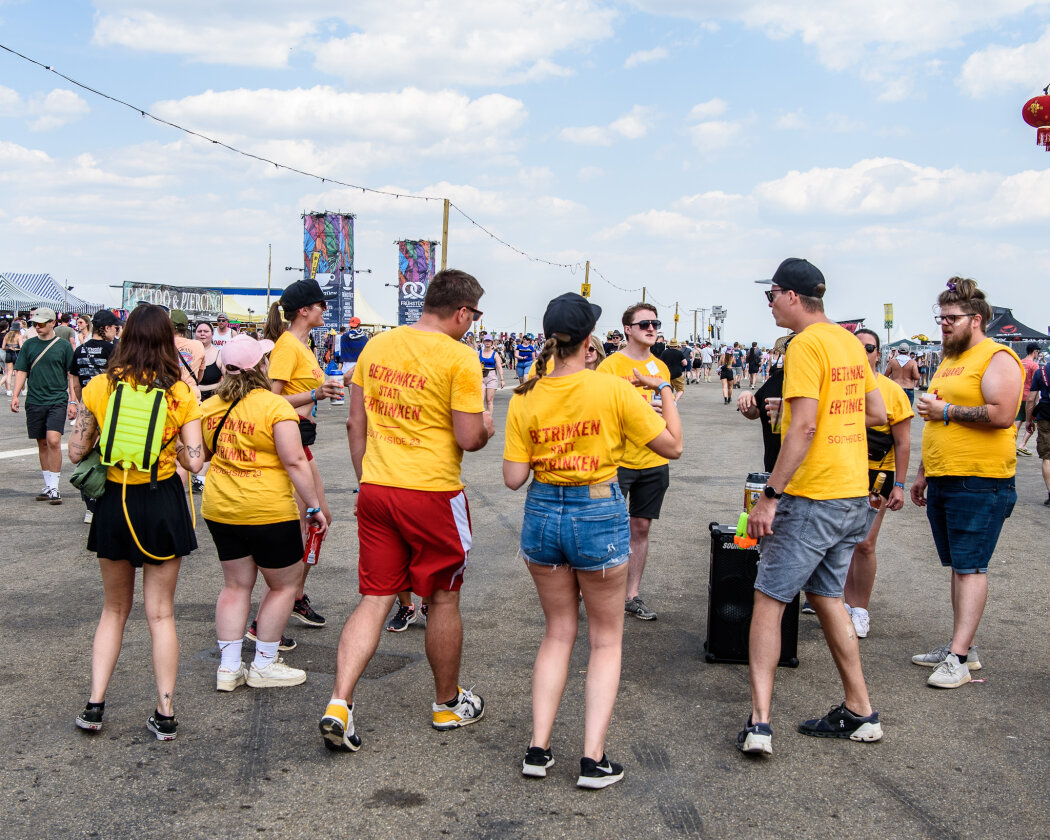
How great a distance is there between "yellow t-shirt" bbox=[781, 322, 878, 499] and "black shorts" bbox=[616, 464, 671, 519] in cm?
179

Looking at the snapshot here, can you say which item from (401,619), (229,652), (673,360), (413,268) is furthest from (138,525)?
(413,268)

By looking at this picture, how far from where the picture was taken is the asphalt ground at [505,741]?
3277mm

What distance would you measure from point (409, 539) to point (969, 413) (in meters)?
2.90

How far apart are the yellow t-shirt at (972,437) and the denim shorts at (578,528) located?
2.11m

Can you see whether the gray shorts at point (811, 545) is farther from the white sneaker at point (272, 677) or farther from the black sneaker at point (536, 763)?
the white sneaker at point (272, 677)

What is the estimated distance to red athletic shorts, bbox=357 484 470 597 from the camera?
3834 mm

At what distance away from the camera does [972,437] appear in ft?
15.6

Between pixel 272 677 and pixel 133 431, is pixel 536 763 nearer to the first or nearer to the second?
pixel 272 677

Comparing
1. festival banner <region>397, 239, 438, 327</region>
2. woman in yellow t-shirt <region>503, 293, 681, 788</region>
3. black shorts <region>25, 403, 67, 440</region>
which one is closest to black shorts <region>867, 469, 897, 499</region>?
woman in yellow t-shirt <region>503, 293, 681, 788</region>

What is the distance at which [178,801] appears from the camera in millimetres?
3367

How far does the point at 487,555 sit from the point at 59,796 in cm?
431

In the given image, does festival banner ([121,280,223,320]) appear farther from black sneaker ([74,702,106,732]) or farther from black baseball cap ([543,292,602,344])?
black baseball cap ([543,292,602,344])

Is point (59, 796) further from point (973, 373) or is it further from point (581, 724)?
point (973, 373)

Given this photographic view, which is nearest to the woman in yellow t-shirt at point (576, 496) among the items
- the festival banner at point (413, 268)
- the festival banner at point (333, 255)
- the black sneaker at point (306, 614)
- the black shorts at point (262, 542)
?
the black shorts at point (262, 542)
